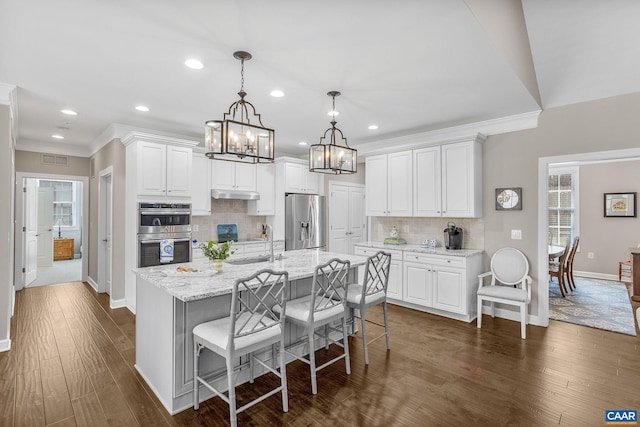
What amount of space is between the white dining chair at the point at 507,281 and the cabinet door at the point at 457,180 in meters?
0.73

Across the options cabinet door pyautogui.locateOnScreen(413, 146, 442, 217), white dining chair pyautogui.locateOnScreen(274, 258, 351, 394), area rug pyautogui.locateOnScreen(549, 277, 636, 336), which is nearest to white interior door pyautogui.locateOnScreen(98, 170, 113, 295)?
white dining chair pyautogui.locateOnScreen(274, 258, 351, 394)

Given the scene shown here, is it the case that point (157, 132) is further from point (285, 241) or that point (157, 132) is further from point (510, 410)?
point (510, 410)

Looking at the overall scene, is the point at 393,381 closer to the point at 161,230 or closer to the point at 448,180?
the point at 448,180

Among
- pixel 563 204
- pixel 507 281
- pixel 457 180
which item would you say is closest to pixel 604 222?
pixel 563 204

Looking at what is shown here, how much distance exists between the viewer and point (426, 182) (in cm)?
479

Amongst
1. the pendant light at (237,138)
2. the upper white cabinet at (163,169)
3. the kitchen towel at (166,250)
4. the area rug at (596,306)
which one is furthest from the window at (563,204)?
the kitchen towel at (166,250)

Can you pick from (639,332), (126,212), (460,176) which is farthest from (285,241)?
(639,332)

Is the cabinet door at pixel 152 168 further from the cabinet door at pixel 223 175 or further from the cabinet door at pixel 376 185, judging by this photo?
the cabinet door at pixel 376 185

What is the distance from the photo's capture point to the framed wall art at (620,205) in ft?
20.9

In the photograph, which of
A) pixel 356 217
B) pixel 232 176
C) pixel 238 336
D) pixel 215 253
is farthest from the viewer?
pixel 356 217

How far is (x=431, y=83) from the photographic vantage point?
3166 mm

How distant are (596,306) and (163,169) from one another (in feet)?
21.5

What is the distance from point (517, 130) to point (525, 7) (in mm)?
1807

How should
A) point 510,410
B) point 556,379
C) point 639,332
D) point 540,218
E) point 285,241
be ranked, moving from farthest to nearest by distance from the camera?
point 285,241 → point 540,218 → point 639,332 → point 556,379 → point 510,410
